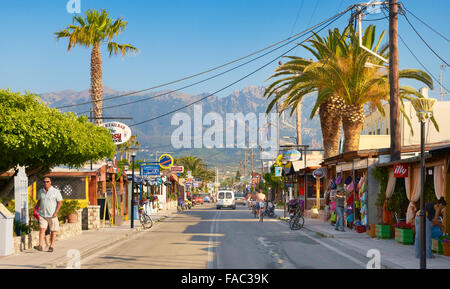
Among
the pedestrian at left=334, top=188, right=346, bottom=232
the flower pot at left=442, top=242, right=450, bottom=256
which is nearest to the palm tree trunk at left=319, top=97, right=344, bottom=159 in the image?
the pedestrian at left=334, top=188, right=346, bottom=232

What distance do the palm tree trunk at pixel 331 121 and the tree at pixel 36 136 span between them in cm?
1525

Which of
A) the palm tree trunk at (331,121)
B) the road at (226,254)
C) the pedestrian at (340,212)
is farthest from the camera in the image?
the palm tree trunk at (331,121)

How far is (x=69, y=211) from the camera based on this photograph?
24172 mm

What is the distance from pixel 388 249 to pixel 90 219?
1520cm

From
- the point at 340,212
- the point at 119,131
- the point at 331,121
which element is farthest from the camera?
the point at 331,121

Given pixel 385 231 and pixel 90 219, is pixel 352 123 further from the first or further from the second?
pixel 90 219

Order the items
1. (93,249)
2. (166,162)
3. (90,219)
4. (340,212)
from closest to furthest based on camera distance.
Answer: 1. (93,249)
2. (340,212)
3. (90,219)
4. (166,162)

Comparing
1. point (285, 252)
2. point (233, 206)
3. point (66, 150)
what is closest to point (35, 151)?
point (66, 150)

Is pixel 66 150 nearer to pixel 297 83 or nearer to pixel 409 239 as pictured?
pixel 409 239

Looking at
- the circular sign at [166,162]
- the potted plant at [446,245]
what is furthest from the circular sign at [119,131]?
the potted plant at [446,245]

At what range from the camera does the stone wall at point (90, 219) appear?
90.6 feet

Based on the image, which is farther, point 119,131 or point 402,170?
point 119,131

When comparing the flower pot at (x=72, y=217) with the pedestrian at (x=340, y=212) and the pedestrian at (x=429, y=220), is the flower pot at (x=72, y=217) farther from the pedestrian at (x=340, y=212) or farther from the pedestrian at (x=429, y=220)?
the pedestrian at (x=429, y=220)

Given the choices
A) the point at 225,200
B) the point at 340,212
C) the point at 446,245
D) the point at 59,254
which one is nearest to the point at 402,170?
the point at 446,245
